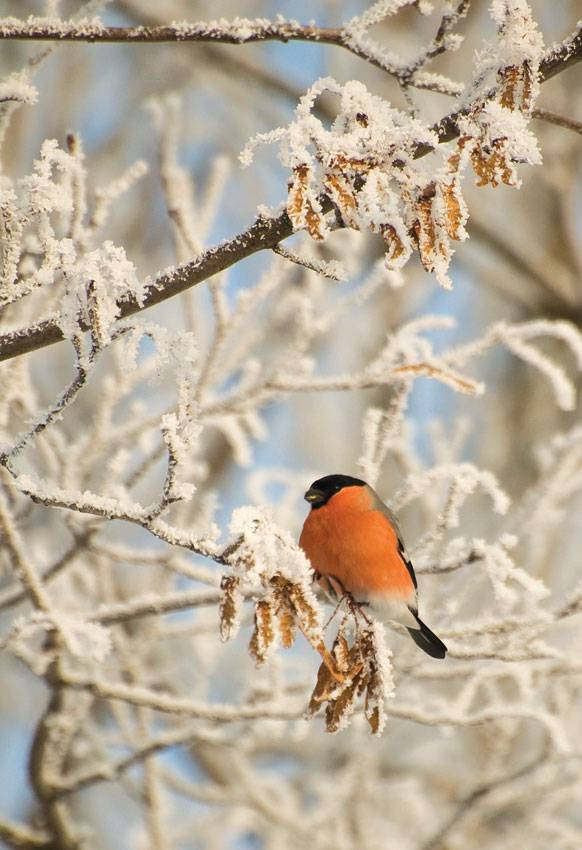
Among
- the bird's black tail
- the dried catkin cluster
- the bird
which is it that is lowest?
the dried catkin cluster

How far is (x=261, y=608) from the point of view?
1.42 meters

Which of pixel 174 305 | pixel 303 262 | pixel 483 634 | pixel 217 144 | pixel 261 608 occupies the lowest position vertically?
pixel 261 608

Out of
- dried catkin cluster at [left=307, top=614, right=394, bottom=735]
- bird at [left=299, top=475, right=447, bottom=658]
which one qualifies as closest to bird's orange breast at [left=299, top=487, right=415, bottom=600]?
bird at [left=299, top=475, right=447, bottom=658]

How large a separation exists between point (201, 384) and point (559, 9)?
5001 millimetres

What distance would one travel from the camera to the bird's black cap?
8.06 ft

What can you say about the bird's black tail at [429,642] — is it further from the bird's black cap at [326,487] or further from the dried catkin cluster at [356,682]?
the dried catkin cluster at [356,682]

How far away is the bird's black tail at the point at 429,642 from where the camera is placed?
223 cm

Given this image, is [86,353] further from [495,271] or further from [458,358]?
[495,271]

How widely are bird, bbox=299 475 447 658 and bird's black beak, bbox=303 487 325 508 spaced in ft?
0.08

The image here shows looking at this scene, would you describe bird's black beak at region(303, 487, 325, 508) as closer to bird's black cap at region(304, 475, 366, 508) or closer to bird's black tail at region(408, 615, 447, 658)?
bird's black cap at region(304, 475, 366, 508)

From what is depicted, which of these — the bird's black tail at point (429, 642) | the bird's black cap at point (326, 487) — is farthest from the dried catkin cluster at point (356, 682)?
the bird's black cap at point (326, 487)

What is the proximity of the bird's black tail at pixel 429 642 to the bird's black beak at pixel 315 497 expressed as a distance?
0.40m

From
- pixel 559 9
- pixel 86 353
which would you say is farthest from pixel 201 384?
pixel 559 9

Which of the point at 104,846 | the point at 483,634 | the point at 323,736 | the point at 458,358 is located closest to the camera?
the point at 483,634
